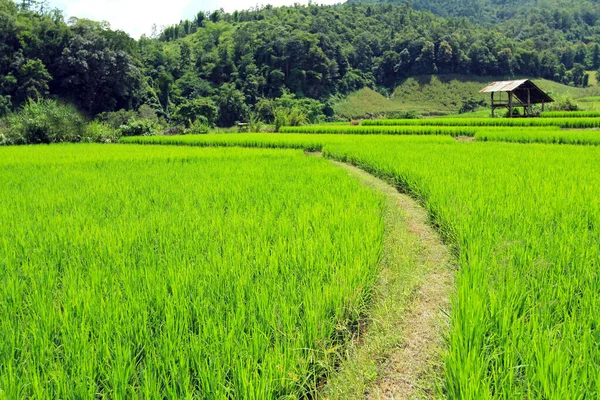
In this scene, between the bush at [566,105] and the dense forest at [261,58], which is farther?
the dense forest at [261,58]

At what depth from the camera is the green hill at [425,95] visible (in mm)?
63906

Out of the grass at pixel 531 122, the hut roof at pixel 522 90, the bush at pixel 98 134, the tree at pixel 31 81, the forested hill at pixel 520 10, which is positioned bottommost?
the grass at pixel 531 122

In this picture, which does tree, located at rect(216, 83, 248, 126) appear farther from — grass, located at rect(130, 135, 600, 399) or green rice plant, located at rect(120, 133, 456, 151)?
grass, located at rect(130, 135, 600, 399)

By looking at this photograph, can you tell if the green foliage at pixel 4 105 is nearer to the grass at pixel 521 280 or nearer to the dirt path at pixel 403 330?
the grass at pixel 521 280

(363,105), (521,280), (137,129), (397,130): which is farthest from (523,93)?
(363,105)

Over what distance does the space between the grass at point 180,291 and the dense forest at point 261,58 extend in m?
28.2

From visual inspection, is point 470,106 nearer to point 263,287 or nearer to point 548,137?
point 548,137

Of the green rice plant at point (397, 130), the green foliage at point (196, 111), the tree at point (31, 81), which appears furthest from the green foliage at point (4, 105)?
the green rice plant at point (397, 130)

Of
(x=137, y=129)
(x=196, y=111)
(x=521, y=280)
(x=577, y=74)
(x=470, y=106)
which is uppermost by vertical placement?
(x=577, y=74)

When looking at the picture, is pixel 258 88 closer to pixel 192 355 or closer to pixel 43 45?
pixel 43 45

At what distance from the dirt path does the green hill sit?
60373mm

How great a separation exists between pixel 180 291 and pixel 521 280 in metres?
2.26

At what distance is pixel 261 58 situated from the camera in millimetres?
67812

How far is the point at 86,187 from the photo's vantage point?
20.3 ft
